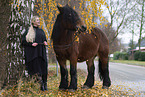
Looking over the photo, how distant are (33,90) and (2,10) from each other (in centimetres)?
262

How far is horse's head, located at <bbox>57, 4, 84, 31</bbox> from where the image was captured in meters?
4.11

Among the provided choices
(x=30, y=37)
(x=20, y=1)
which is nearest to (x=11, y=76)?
(x=30, y=37)

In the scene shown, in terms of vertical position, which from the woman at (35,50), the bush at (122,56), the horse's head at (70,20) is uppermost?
the horse's head at (70,20)

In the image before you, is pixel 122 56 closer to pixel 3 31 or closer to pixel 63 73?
pixel 63 73

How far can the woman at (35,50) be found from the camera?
13.5 feet

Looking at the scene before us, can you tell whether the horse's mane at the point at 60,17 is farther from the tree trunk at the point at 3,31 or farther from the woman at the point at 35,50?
the tree trunk at the point at 3,31

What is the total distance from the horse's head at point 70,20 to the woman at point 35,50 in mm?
743

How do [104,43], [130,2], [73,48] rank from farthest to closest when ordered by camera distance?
[130,2] → [104,43] → [73,48]

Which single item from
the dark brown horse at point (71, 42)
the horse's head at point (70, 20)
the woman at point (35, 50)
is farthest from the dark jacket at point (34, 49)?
the horse's head at point (70, 20)

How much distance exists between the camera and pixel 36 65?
13.6 ft

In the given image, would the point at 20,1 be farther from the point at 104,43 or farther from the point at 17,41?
the point at 104,43

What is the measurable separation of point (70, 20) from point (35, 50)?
4.23 feet

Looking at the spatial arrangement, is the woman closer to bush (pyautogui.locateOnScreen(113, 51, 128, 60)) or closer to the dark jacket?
the dark jacket

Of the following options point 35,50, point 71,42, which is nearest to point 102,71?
point 71,42
